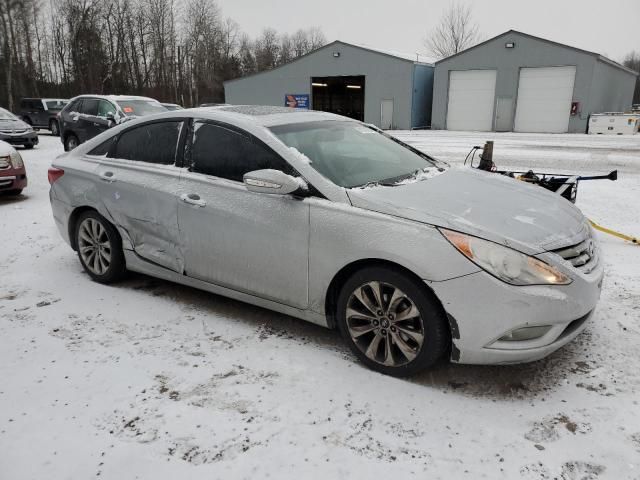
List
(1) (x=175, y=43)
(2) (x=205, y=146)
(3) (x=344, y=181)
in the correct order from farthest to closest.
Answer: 1. (1) (x=175, y=43)
2. (2) (x=205, y=146)
3. (3) (x=344, y=181)

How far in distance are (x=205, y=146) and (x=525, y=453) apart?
2905 millimetres

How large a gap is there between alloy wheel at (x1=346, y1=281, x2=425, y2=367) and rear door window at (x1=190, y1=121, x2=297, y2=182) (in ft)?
3.20

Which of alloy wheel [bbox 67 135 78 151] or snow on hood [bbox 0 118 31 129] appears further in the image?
snow on hood [bbox 0 118 31 129]

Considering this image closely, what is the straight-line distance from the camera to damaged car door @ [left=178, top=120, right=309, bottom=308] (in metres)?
3.25

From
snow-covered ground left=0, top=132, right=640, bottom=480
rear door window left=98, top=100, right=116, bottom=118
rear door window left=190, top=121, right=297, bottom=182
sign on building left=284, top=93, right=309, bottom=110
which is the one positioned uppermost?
sign on building left=284, top=93, right=309, bottom=110

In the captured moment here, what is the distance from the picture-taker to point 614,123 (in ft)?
86.7

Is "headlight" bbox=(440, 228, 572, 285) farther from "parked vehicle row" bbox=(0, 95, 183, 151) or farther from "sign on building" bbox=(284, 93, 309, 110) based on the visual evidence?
"sign on building" bbox=(284, 93, 309, 110)

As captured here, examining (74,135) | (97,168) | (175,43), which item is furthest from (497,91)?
(175,43)

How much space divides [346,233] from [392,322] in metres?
0.59

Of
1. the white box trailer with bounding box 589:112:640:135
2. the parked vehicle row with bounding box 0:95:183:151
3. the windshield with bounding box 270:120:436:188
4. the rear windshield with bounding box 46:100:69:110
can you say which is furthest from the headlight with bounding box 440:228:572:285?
the white box trailer with bounding box 589:112:640:135

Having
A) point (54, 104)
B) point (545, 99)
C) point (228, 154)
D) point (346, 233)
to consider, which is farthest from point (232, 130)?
point (545, 99)

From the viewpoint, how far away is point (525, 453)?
2375 millimetres

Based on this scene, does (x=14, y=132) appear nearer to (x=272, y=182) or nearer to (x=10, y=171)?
(x=10, y=171)

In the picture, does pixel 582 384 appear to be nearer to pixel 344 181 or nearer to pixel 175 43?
pixel 344 181
